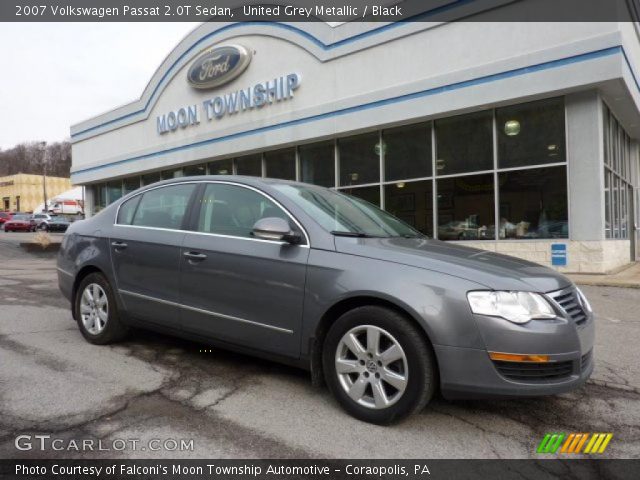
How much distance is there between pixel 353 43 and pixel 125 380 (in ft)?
36.6

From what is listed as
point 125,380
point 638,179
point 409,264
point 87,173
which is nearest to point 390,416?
point 409,264

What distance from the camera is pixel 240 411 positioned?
10.0 ft

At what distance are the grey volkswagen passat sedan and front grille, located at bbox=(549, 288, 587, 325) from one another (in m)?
0.01

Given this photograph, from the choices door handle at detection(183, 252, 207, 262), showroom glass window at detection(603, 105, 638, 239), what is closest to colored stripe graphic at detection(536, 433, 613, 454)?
door handle at detection(183, 252, 207, 262)

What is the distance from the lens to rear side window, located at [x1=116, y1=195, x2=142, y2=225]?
4.50m

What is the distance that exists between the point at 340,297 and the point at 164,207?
207 cm

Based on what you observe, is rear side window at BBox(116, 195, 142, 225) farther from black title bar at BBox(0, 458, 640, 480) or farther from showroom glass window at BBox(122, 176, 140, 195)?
showroom glass window at BBox(122, 176, 140, 195)

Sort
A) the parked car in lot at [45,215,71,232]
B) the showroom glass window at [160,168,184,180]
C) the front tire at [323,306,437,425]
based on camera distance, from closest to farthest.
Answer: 1. the front tire at [323,306,437,425]
2. the showroom glass window at [160,168,184,180]
3. the parked car in lot at [45,215,71,232]

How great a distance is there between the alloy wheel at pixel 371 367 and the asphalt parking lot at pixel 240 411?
18cm

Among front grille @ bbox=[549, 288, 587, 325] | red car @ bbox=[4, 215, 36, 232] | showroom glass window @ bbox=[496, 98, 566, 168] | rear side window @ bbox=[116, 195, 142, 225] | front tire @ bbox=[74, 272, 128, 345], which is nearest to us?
front grille @ bbox=[549, 288, 587, 325]

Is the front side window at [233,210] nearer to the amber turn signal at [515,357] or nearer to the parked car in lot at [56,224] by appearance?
the amber turn signal at [515,357]

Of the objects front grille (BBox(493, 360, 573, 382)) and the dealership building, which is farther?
the dealership building

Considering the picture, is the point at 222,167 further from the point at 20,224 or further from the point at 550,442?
the point at 20,224

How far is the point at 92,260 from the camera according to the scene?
14.9 feet
